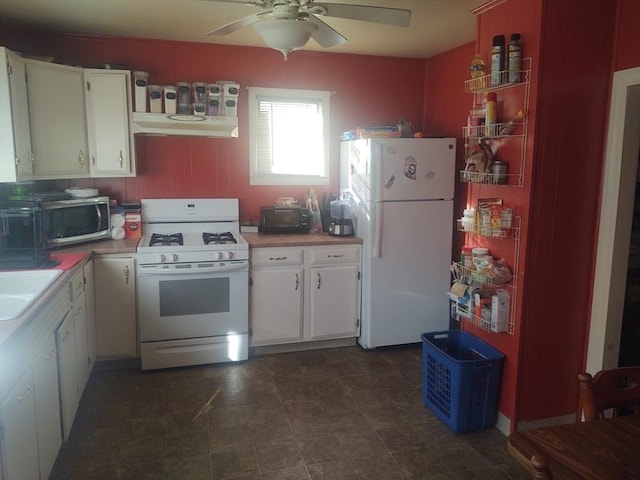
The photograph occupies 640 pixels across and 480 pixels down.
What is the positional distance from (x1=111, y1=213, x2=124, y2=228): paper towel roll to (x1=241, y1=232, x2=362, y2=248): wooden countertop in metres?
0.92

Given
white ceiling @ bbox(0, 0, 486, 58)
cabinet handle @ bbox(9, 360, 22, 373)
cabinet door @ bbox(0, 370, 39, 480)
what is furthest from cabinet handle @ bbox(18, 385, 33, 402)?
white ceiling @ bbox(0, 0, 486, 58)

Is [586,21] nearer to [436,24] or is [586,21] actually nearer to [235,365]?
[436,24]

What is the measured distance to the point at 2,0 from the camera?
2928 mm

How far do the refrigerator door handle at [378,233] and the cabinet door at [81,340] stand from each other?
6.56ft

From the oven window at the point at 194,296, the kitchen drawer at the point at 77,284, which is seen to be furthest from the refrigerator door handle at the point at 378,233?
the kitchen drawer at the point at 77,284

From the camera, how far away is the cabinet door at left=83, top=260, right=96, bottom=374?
125 inches

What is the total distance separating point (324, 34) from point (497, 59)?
90 centimetres

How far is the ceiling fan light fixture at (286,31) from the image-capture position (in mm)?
2344

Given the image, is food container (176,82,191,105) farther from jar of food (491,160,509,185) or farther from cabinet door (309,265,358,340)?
jar of food (491,160,509,185)

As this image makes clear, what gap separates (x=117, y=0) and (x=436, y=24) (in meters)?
2.01

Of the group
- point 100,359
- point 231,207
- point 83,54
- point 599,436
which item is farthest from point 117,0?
point 599,436

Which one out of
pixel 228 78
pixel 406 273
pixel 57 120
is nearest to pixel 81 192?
pixel 57 120

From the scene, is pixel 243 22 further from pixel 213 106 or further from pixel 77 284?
pixel 77 284

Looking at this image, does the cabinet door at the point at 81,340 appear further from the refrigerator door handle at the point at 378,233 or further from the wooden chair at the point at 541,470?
the wooden chair at the point at 541,470
